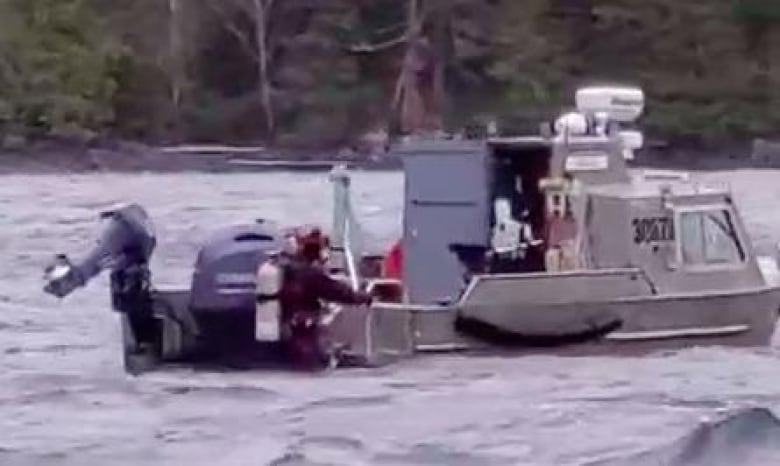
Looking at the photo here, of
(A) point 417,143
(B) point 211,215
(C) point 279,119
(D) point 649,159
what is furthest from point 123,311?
(C) point 279,119

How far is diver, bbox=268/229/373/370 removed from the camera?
2341 centimetres

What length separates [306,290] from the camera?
23438 mm

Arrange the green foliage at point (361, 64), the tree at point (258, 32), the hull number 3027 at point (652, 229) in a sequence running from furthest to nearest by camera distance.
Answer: the tree at point (258, 32)
the green foliage at point (361, 64)
the hull number 3027 at point (652, 229)

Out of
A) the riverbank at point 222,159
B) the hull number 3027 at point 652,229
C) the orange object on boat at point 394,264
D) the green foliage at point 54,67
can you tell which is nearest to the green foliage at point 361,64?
the green foliage at point 54,67

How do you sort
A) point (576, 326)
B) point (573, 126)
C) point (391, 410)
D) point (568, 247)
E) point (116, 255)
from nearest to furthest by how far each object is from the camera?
point (391, 410), point (116, 255), point (576, 326), point (568, 247), point (573, 126)

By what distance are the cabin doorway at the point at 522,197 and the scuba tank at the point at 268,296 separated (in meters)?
2.35

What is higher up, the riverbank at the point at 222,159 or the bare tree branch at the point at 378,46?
the bare tree branch at the point at 378,46

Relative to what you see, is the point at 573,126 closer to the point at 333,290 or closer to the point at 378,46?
the point at 333,290

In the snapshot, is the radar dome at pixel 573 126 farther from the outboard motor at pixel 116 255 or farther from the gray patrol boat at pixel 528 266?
the outboard motor at pixel 116 255

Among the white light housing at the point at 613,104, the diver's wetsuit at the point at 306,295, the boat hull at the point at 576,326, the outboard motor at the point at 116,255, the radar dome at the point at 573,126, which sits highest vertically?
the white light housing at the point at 613,104

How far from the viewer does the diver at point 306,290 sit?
922 inches

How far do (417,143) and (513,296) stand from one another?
1.72m

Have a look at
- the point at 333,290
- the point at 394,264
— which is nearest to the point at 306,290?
the point at 333,290

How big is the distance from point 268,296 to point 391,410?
4.34 ft
